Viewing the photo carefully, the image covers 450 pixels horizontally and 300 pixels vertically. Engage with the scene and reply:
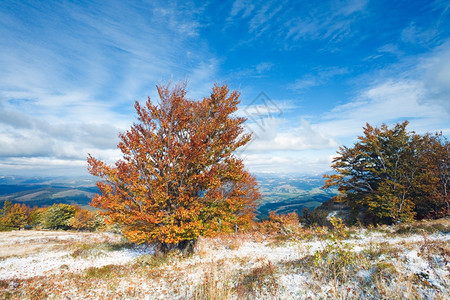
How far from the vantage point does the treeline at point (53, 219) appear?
201 feet

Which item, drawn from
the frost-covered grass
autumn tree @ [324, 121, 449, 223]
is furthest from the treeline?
autumn tree @ [324, 121, 449, 223]

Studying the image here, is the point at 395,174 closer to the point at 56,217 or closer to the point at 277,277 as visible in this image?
the point at 277,277

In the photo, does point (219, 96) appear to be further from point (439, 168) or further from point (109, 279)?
point (439, 168)

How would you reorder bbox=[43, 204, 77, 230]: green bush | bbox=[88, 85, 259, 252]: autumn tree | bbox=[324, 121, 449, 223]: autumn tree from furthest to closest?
bbox=[43, 204, 77, 230]: green bush
bbox=[324, 121, 449, 223]: autumn tree
bbox=[88, 85, 259, 252]: autumn tree

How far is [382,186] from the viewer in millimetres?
22453

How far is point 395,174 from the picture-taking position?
22734mm

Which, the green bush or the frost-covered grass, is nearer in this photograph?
the frost-covered grass

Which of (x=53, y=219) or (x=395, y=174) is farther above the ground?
(x=395, y=174)

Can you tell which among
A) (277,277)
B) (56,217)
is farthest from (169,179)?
(56,217)

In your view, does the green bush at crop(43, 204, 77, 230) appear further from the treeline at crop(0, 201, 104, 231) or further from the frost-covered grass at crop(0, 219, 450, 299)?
the frost-covered grass at crop(0, 219, 450, 299)

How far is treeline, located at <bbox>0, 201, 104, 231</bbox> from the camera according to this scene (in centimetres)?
6112

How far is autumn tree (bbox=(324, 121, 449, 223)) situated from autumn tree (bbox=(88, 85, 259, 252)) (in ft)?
62.4

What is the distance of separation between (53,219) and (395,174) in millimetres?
89538

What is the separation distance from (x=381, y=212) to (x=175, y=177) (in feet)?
79.8
